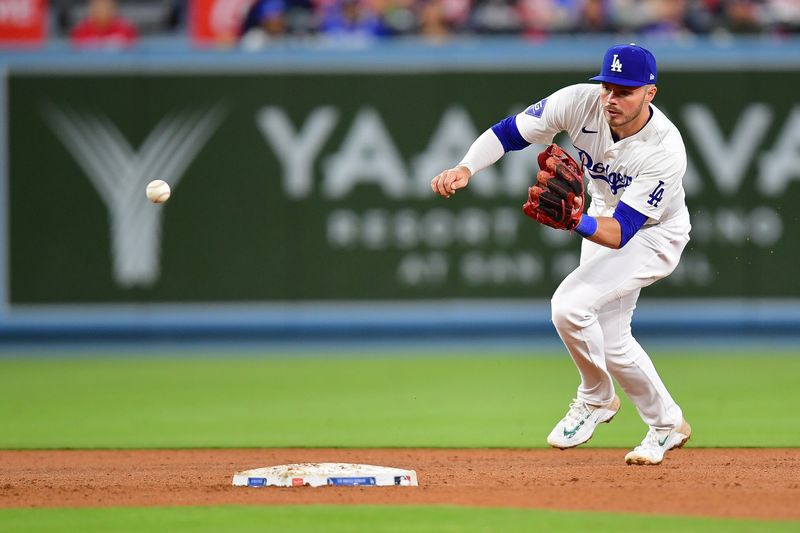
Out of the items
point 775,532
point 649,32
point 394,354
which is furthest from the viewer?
point 649,32

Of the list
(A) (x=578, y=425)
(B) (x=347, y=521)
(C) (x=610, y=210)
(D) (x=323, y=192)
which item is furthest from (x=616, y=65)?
(D) (x=323, y=192)

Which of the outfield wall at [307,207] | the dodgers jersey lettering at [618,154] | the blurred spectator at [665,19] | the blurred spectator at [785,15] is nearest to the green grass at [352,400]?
the outfield wall at [307,207]

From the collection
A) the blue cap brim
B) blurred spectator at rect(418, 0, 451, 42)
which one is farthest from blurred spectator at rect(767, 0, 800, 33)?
the blue cap brim

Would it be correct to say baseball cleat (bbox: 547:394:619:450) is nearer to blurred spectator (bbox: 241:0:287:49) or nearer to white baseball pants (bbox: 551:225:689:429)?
white baseball pants (bbox: 551:225:689:429)

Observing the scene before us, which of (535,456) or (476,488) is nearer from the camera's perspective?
(476,488)

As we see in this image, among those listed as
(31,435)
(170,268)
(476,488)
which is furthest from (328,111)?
(476,488)

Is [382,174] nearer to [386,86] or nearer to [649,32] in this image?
[386,86]

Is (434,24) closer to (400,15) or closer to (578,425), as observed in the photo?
(400,15)

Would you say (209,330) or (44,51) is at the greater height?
(44,51)
